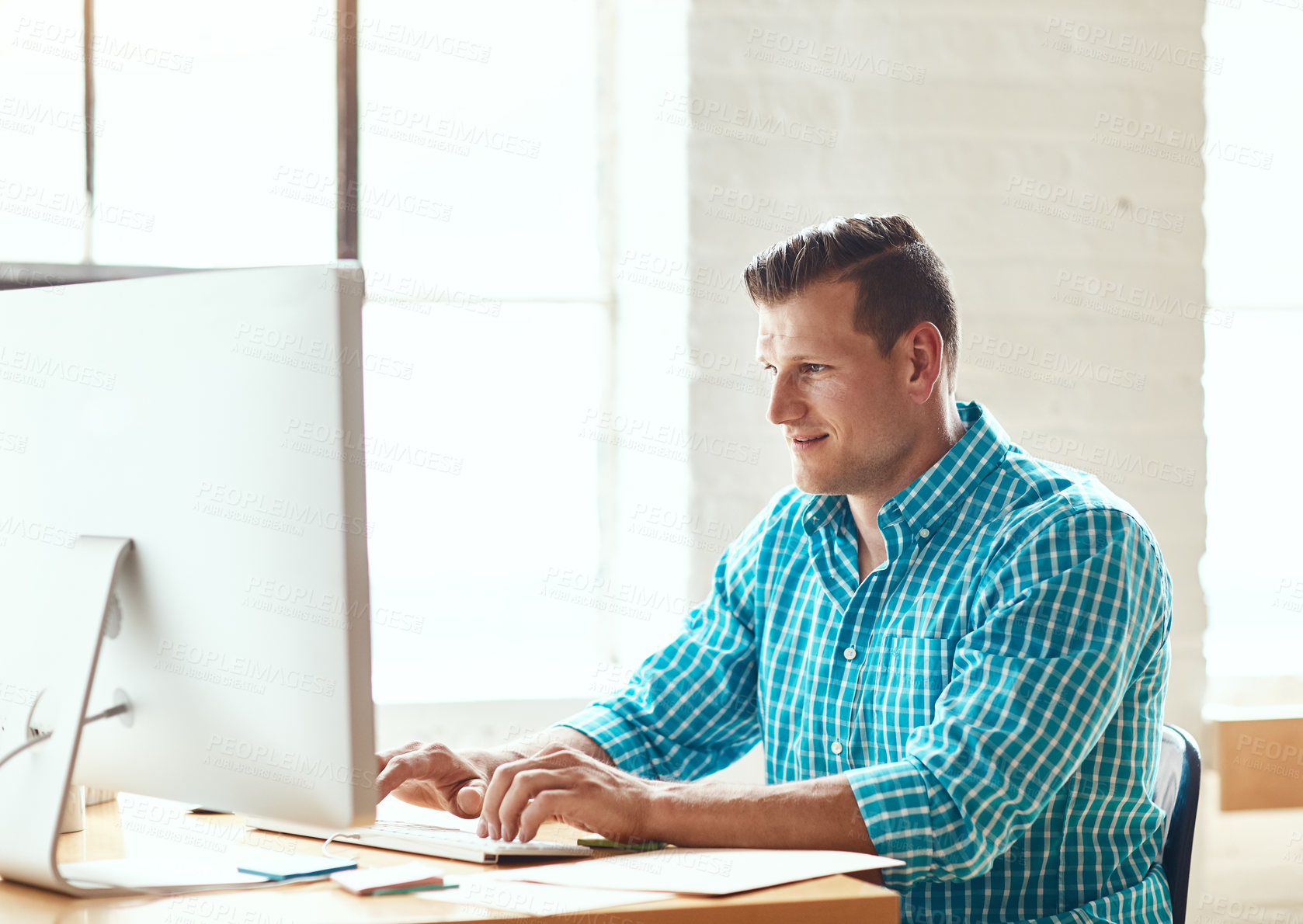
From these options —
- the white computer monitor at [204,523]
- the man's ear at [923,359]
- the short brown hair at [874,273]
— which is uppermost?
the short brown hair at [874,273]

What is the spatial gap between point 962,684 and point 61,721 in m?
0.86

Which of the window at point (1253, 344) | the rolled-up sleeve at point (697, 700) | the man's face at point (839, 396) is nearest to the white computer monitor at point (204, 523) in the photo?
the rolled-up sleeve at point (697, 700)

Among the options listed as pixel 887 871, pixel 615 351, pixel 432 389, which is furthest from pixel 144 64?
pixel 887 871

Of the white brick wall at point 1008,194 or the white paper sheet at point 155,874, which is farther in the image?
the white brick wall at point 1008,194

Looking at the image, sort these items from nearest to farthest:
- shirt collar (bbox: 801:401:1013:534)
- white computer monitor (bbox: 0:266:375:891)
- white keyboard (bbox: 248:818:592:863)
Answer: white computer monitor (bbox: 0:266:375:891) < white keyboard (bbox: 248:818:592:863) < shirt collar (bbox: 801:401:1013:534)

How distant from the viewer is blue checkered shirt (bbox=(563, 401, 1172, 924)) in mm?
1273

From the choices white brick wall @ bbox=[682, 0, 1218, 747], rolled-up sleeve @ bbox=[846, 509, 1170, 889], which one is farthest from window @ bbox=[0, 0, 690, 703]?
rolled-up sleeve @ bbox=[846, 509, 1170, 889]

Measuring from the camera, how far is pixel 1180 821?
4.76 ft

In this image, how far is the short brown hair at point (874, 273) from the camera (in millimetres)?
1649

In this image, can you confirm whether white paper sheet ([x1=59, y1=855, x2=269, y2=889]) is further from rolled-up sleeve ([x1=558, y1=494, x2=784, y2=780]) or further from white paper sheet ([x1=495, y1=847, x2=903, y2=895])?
rolled-up sleeve ([x1=558, y1=494, x2=784, y2=780])

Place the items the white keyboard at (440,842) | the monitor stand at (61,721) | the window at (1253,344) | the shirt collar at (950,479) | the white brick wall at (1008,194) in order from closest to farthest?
the monitor stand at (61,721), the white keyboard at (440,842), the shirt collar at (950,479), the white brick wall at (1008,194), the window at (1253,344)

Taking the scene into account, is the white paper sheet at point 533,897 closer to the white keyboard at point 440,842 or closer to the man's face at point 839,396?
the white keyboard at point 440,842

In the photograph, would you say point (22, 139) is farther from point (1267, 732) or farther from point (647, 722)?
point (1267, 732)

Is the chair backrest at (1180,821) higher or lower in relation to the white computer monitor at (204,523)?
lower
